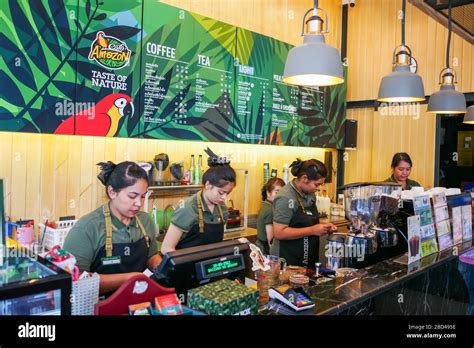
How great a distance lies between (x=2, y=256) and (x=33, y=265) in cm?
9

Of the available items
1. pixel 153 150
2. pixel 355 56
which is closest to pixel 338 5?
pixel 355 56

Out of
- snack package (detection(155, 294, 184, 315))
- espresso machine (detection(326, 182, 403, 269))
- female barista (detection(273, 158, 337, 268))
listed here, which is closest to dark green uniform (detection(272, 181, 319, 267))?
female barista (detection(273, 158, 337, 268))

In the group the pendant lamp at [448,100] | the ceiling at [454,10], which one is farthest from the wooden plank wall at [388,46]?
the ceiling at [454,10]

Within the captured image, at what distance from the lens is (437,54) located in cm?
484

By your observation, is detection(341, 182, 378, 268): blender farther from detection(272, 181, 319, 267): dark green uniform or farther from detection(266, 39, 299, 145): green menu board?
detection(266, 39, 299, 145): green menu board

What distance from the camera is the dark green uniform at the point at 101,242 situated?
1.87m

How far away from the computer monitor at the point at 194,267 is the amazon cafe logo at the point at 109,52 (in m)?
2.14

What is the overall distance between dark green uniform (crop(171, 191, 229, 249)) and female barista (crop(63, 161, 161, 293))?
36 centimetres

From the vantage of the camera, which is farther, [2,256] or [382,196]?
[382,196]

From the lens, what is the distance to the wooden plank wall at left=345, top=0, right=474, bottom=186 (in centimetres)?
483

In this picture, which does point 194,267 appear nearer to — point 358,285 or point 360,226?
point 358,285

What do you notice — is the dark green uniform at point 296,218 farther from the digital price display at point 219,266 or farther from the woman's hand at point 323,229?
the digital price display at point 219,266

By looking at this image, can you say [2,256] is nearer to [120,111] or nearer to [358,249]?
[358,249]

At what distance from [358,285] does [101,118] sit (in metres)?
2.17
